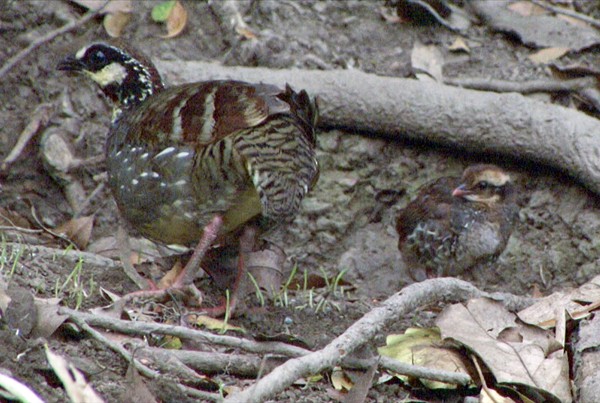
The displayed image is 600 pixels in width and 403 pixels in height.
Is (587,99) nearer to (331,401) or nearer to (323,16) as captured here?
(323,16)

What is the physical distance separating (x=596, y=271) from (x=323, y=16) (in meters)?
3.04

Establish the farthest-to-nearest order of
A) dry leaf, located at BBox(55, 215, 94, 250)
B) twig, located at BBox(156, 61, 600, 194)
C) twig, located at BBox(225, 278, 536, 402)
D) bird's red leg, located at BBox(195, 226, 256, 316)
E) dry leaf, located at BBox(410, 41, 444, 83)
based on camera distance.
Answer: dry leaf, located at BBox(410, 41, 444, 83) → twig, located at BBox(156, 61, 600, 194) → dry leaf, located at BBox(55, 215, 94, 250) → bird's red leg, located at BBox(195, 226, 256, 316) → twig, located at BBox(225, 278, 536, 402)

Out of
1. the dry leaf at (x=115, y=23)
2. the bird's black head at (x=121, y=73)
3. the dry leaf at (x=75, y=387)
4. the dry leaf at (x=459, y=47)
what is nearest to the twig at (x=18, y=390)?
the dry leaf at (x=75, y=387)

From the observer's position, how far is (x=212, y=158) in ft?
17.1

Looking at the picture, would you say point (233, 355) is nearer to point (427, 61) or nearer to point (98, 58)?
point (98, 58)

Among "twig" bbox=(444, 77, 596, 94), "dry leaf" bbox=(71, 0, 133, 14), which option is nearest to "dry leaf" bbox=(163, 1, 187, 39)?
"dry leaf" bbox=(71, 0, 133, 14)

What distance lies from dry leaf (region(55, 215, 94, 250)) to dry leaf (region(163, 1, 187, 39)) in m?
1.84

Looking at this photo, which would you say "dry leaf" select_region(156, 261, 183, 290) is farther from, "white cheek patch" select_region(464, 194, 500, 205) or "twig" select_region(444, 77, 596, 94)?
"twig" select_region(444, 77, 596, 94)

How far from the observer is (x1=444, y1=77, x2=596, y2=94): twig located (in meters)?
7.61

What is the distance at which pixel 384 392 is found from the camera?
422cm

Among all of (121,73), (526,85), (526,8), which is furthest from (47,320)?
(526,8)

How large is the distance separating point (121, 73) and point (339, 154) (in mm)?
2152

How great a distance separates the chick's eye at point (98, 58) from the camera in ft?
20.3

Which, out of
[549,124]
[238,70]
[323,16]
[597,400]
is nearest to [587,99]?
[549,124]
